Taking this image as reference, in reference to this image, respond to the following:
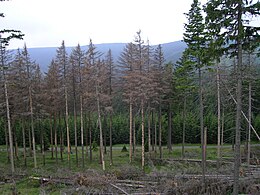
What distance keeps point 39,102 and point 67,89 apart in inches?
205

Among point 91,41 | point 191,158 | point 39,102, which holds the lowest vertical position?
point 191,158

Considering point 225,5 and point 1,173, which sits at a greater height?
point 225,5

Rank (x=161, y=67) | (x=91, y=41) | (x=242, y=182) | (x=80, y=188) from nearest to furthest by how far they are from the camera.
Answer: (x=242, y=182) → (x=80, y=188) → (x=91, y=41) → (x=161, y=67)

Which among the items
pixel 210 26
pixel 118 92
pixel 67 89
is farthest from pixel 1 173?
pixel 210 26

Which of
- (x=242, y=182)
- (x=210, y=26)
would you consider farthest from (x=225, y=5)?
(x=242, y=182)

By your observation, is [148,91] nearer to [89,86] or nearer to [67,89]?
[89,86]

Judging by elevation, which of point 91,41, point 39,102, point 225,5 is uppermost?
point 91,41

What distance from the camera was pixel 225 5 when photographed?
12.3m

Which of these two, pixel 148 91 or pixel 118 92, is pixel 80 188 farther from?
pixel 118 92

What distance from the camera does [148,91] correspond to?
1121 inches

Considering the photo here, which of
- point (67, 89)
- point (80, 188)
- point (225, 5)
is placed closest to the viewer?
point (225, 5)

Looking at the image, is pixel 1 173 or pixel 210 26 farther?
pixel 1 173

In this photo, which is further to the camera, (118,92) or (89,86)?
(118,92)

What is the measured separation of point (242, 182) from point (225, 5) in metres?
Result: 10.9
